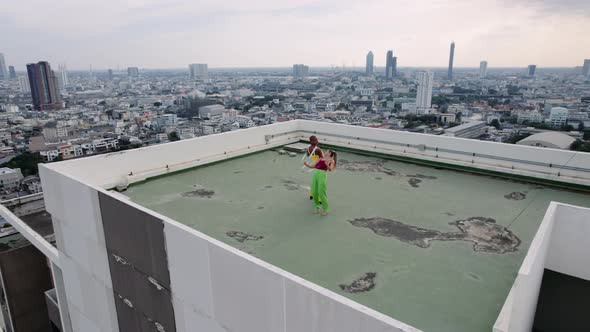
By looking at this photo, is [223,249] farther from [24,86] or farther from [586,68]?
[24,86]

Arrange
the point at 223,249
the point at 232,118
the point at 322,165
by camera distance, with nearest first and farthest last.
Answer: the point at 223,249 < the point at 322,165 < the point at 232,118

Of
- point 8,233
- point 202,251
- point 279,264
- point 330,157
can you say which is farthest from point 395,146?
point 8,233

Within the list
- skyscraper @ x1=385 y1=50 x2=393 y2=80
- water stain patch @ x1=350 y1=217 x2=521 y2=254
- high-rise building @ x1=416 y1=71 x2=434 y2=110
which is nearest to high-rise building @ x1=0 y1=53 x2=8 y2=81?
skyscraper @ x1=385 y1=50 x2=393 y2=80

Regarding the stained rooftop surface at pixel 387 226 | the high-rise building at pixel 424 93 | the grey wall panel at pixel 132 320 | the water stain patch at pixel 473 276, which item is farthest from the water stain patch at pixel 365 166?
the high-rise building at pixel 424 93

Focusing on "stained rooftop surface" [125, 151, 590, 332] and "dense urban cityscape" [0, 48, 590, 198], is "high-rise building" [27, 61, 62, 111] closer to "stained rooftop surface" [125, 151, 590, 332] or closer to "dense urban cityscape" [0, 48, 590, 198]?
"dense urban cityscape" [0, 48, 590, 198]

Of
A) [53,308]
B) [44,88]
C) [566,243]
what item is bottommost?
[53,308]

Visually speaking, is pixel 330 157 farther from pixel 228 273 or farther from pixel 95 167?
pixel 95 167

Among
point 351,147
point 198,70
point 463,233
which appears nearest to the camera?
point 463,233

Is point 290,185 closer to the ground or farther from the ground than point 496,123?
farther from the ground

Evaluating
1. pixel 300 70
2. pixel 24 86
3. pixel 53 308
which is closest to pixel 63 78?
pixel 24 86
